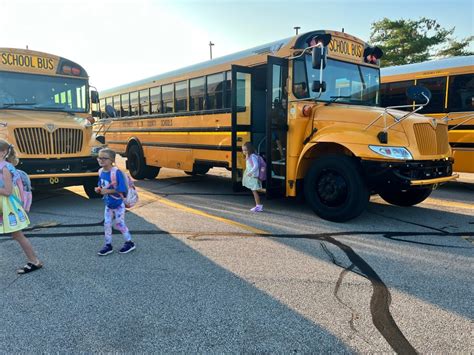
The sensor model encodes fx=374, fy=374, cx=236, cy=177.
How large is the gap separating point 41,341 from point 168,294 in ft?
3.13

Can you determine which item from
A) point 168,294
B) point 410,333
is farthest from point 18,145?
point 410,333

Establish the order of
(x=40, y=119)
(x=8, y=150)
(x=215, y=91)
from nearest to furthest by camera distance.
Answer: (x=8, y=150) → (x=40, y=119) → (x=215, y=91)

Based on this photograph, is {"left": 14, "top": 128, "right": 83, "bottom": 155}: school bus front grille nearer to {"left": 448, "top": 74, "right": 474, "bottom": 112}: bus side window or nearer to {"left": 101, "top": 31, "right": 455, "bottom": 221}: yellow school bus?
{"left": 101, "top": 31, "right": 455, "bottom": 221}: yellow school bus

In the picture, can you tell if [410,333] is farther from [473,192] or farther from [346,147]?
[473,192]

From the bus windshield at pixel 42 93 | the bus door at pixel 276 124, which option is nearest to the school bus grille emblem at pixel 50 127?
the bus windshield at pixel 42 93

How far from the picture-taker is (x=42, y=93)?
22.6 ft

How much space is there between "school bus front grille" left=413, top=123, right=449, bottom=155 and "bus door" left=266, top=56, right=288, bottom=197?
1.84 meters

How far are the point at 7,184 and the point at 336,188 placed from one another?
388 centimetres

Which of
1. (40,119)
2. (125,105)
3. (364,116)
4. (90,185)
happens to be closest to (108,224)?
(90,185)

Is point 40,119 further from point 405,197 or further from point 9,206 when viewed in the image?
point 405,197

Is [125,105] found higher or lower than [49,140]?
higher

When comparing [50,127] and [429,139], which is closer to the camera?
[429,139]

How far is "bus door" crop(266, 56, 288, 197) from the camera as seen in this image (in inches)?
222

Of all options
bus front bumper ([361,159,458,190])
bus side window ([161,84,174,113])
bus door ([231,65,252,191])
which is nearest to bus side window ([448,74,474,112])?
bus front bumper ([361,159,458,190])
